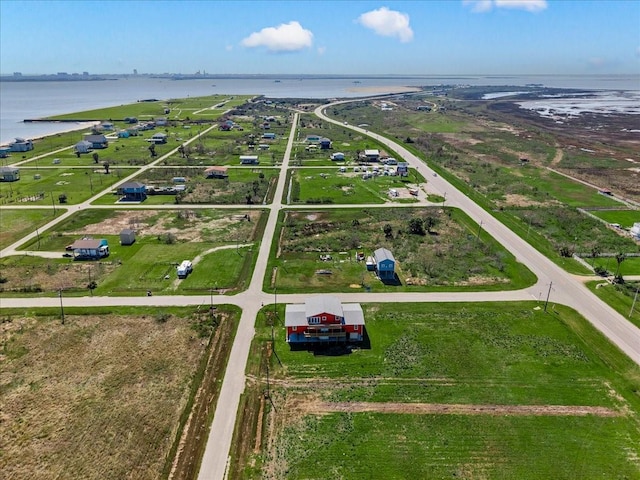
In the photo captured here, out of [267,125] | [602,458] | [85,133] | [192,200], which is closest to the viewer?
[602,458]

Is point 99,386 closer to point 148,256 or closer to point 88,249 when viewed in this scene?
point 148,256

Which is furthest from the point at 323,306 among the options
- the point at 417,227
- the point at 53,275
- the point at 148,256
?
the point at 53,275

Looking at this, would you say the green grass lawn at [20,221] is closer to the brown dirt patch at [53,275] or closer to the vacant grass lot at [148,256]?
the vacant grass lot at [148,256]

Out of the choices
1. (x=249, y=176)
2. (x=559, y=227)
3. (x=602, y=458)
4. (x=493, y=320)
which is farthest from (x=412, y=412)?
(x=249, y=176)

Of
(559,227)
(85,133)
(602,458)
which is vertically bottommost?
(602,458)

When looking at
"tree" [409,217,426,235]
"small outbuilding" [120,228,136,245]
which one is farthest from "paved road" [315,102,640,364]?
"small outbuilding" [120,228,136,245]

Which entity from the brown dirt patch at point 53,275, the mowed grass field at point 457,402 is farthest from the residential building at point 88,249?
the mowed grass field at point 457,402

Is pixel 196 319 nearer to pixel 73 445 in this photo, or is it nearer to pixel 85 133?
pixel 73 445
